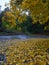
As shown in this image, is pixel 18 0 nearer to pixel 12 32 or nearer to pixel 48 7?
pixel 48 7

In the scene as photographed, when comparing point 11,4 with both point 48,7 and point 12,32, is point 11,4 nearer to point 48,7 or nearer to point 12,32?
point 48,7

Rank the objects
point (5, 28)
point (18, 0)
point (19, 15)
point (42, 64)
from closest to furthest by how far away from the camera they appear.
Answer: point (42, 64), point (18, 0), point (19, 15), point (5, 28)

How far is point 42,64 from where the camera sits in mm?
5102

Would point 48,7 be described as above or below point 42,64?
above

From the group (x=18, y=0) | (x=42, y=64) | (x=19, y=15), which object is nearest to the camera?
(x=42, y=64)

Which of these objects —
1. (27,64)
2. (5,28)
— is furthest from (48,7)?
(5,28)

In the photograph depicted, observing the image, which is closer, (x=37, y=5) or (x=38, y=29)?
(x=37, y=5)

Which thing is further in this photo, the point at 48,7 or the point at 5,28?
the point at 5,28

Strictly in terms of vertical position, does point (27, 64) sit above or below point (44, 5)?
below

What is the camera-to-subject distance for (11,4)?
11.1 metres

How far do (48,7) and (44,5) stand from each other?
20 centimetres

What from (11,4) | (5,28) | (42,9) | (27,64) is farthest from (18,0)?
(5,28)

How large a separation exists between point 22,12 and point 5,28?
33.6 meters

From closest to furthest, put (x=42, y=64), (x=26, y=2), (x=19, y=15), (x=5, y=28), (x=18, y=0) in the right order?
(x=42, y=64), (x=26, y=2), (x=18, y=0), (x=19, y=15), (x=5, y=28)
